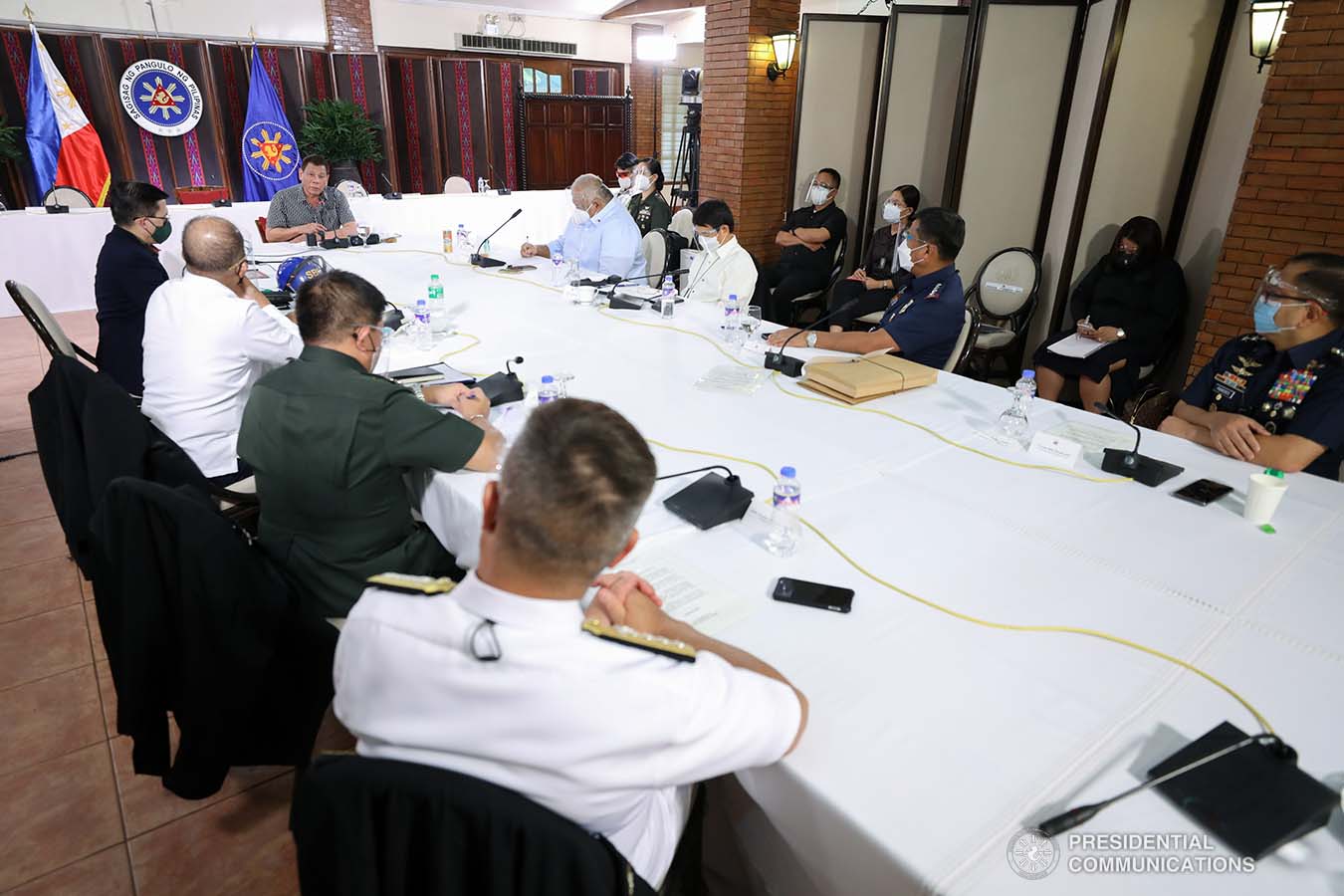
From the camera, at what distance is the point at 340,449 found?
4.96 ft

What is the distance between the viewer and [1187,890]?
2.80 ft

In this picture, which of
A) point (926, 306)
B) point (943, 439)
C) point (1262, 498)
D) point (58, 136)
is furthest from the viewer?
point (58, 136)

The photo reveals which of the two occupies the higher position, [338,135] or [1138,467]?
[338,135]

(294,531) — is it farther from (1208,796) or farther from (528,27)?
(528,27)

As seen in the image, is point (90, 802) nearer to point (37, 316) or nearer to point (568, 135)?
point (37, 316)

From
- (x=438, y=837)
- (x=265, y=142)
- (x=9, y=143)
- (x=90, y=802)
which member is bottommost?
→ (x=90, y=802)

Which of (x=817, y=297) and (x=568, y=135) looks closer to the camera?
(x=817, y=297)

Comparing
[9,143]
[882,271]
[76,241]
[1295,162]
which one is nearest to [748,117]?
[882,271]

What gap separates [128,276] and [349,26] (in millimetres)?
7862

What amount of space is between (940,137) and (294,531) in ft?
17.1

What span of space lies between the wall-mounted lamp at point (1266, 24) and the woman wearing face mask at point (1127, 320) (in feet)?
2.71

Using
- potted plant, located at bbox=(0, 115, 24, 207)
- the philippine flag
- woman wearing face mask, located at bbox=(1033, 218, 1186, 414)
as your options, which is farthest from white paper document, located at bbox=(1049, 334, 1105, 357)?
potted plant, located at bbox=(0, 115, 24, 207)

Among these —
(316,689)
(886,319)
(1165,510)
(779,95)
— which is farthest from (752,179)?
(316,689)

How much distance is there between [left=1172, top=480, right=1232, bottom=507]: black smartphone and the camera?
1746 mm
